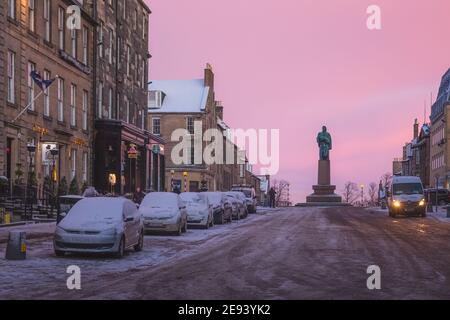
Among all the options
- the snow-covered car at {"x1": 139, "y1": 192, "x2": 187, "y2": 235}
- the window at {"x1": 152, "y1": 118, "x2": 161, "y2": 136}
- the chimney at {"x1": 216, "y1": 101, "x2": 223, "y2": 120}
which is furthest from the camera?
the chimney at {"x1": 216, "y1": 101, "x2": 223, "y2": 120}

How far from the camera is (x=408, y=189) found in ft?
140

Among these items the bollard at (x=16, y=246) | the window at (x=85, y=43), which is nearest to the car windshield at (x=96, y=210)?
the bollard at (x=16, y=246)

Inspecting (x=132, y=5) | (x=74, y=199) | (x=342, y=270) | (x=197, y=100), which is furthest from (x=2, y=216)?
(x=197, y=100)

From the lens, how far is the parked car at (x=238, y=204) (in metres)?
40.3

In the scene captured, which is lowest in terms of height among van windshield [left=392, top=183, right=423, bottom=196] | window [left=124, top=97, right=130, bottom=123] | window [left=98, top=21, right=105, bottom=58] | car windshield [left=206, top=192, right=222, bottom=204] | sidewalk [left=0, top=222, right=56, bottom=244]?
sidewalk [left=0, top=222, right=56, bottom=244]

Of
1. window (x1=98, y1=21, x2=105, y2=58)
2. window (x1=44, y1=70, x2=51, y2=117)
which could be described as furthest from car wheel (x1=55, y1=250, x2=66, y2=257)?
window (x1=98, y1=21, x2=105, y2=58)

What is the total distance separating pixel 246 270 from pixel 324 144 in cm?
6278

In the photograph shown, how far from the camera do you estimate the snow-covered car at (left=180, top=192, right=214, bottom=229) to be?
1184 inches

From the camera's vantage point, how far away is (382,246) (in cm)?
2028

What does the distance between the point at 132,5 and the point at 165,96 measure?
32.2 metres

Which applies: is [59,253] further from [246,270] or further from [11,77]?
[11,77]

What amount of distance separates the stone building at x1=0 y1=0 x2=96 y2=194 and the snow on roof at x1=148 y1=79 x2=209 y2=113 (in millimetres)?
39311

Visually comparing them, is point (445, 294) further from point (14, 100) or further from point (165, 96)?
point (165, 96)

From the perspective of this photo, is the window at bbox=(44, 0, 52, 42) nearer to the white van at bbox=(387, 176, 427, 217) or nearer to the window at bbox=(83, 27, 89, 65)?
the window at bbox=(83, 27, 89, 65)
